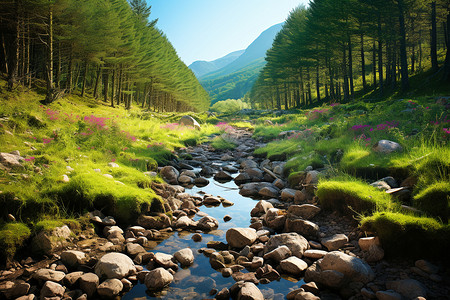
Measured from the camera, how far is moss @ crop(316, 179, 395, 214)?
4035mm

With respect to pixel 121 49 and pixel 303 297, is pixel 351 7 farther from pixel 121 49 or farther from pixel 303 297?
pixel 303 297

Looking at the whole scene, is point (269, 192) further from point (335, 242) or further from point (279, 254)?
point (279, 254)

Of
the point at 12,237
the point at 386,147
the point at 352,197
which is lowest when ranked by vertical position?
the point at 352,197

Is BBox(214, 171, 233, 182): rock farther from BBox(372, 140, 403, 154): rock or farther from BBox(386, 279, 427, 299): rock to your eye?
BBox(386, 279, 427, 299): rock

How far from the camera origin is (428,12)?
2156 centimetres

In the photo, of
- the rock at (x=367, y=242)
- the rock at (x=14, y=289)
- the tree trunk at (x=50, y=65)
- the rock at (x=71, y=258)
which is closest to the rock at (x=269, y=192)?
the rock at (x=367, y=242)

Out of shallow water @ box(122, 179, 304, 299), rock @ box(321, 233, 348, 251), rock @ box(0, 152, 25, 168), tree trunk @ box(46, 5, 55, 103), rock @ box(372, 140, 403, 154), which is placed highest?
tree trunk @ box(46, 5, 55, 103)

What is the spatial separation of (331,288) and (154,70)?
40373 millimetres

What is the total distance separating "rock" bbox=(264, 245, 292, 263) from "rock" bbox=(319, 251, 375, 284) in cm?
55

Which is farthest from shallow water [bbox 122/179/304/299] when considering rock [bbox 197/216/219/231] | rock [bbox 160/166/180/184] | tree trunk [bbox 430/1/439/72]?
tree trunk [bbox 430/1/439/72]

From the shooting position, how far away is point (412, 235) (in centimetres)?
311

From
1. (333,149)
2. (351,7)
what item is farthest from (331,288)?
(351,7)

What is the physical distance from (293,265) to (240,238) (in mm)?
1000

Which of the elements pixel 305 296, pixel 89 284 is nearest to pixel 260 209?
pixel 305 296
